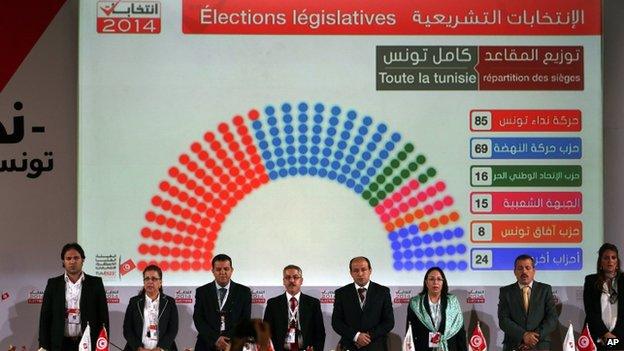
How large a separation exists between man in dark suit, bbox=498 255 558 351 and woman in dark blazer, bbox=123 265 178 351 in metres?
2.49

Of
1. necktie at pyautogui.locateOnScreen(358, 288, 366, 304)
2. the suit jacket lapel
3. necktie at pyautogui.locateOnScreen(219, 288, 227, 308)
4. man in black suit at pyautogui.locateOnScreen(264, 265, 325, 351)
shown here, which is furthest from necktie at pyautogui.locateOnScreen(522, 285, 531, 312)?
necktie at pyautogui.locateOnScreen(219, 288, 227, 308)

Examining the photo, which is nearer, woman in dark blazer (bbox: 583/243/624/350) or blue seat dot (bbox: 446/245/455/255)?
woman in dark blazer (bbox: 583/243/624/350)

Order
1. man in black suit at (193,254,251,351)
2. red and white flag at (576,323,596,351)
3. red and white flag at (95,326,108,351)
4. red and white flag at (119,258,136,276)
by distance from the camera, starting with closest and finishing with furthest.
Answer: red and white flag at (95,326,108,351) → red and white flag at (576,323,596,351) → man in black suit at (193,254,251,351) → red and white flag at (119,258,136,276)

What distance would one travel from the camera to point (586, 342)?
7.41m

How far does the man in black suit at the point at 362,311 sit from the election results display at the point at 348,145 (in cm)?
40

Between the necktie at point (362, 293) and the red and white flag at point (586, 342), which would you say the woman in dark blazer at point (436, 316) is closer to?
the necktie at point (362, 293)

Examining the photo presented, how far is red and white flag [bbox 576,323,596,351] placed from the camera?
24.3 feet

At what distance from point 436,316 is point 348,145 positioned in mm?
1545

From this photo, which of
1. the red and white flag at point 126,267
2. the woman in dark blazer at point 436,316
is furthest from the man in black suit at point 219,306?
the woman in dark blazer at point 436,316

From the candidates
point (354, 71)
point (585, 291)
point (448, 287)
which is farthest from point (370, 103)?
point (585, 291)

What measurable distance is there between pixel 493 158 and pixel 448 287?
43.0 inches

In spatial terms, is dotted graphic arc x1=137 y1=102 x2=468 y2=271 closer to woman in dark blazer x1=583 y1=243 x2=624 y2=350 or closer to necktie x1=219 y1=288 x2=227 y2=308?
necktie x1=219 y1=288 x2=227 y2=308

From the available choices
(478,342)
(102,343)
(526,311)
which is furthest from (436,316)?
(102,343)

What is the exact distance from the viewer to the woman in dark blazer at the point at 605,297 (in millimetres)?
7555
